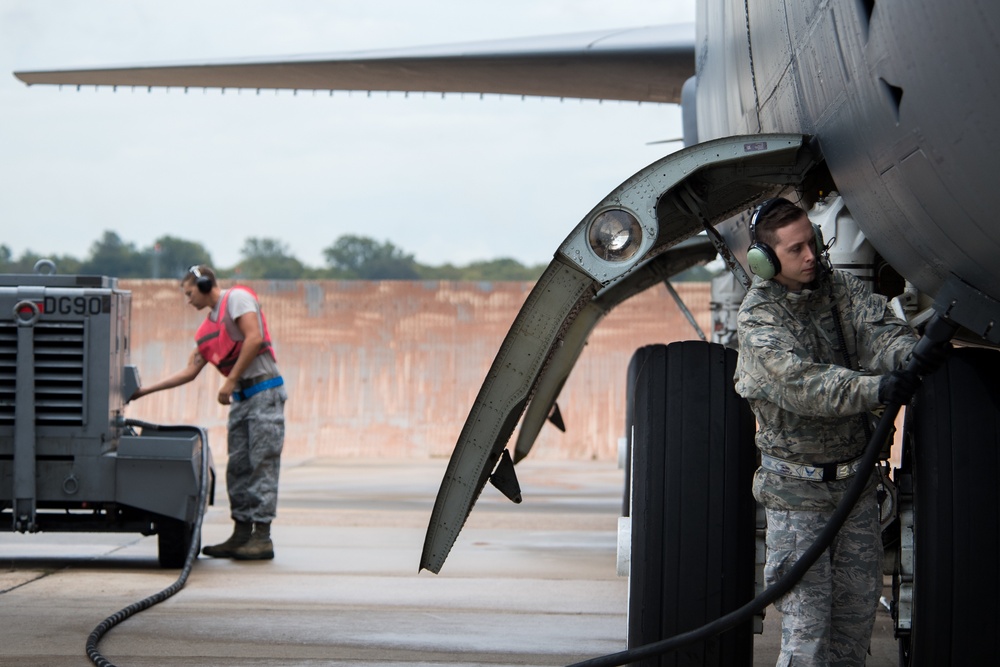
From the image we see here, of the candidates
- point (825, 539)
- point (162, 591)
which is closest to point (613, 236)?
point (825, 539)

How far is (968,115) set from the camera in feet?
8.65

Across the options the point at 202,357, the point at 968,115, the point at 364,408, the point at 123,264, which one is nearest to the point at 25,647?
the point at 202,357

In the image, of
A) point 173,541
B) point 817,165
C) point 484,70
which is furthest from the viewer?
point 484,70

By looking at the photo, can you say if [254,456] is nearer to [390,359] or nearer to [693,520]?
[693,520]

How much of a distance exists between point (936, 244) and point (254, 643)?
3.25 m

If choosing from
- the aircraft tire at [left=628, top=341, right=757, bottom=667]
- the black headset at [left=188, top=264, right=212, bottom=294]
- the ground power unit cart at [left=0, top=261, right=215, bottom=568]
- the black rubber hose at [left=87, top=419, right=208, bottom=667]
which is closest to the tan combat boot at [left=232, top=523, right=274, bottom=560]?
the black rubber hose at [left=87, top=419, right=208, bottom=667]

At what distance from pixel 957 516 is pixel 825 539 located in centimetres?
39

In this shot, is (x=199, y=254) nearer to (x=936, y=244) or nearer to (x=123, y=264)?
(x=123, y=264)

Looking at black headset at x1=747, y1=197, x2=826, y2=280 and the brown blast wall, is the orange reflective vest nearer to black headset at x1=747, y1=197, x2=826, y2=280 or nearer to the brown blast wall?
black headset at x1=747, y1=197, x2=826, y2=280

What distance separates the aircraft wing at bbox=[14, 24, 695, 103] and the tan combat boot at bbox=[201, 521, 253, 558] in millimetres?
3744

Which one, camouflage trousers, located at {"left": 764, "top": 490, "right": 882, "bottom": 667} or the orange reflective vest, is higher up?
the orange reflective vest

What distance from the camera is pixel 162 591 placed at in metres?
6.26

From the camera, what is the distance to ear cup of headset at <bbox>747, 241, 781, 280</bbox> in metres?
3.63

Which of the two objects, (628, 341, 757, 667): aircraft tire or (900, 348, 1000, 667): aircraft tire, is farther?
(628, 341, 757, 667): aircraft tire
